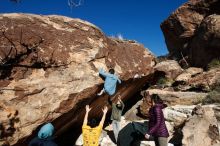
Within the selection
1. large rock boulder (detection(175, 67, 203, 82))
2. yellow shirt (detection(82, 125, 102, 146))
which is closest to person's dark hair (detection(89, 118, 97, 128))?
yellow shirt (detection(82, 125, 102, 146))

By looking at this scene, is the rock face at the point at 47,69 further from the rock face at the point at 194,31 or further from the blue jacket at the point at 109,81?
the rock face at the point at 194,31

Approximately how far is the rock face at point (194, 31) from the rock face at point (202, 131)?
37.7 feet

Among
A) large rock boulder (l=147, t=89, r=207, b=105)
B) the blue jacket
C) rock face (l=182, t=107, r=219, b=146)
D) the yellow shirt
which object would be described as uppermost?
the blue jacket

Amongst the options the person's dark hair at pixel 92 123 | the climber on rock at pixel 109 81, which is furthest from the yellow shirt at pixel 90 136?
the person's dark hair at pixel 92 123

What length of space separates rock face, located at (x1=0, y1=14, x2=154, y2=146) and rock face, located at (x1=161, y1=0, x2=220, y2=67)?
37.7 ft

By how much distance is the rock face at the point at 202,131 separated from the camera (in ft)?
25.4

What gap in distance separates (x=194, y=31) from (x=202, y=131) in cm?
1718

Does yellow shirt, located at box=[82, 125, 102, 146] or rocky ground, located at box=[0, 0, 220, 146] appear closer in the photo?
yellow shirt, located at box=[82, 125, 102, 146]

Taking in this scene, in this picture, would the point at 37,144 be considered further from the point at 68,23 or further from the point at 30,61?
the point at 68,23

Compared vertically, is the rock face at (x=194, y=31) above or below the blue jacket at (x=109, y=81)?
above

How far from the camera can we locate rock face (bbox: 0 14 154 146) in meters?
6.98

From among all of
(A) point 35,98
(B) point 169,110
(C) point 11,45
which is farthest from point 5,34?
(B) point 169,110

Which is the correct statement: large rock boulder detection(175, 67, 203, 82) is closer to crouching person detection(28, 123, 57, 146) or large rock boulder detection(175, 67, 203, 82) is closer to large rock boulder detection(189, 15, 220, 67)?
large rock boulder detection(189, 15, 220, 67)

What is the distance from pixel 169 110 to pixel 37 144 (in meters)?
6.03
